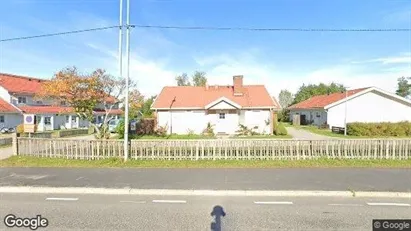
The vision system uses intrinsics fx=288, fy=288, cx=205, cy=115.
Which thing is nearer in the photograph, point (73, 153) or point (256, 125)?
point (73, 153)

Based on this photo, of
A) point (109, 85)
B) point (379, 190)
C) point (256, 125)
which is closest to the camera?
point (379, 190)

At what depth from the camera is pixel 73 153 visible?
1233cm

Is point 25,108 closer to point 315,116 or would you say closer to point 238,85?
point 238,85

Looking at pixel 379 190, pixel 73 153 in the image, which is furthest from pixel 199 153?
pixel 379 190

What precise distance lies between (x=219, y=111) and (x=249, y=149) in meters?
15.7

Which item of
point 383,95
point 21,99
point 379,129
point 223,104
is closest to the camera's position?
point 379,129

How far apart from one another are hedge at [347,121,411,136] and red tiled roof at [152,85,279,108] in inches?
294

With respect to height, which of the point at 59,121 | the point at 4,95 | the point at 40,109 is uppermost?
the point at 4,95

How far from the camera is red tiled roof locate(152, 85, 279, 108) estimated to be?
92.5ft

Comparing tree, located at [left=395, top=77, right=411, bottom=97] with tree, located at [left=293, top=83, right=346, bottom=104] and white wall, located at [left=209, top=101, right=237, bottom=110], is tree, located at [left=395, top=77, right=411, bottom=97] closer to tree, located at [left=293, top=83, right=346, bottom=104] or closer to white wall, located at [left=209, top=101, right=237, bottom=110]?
tree, located at [left=293, top=83, right=346, bottom=104]

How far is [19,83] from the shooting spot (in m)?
38.5

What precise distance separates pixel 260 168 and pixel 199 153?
9.21ft

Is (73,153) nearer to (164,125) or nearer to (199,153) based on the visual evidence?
(199,153)

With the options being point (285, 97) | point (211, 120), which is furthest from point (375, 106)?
point (285, 97)
